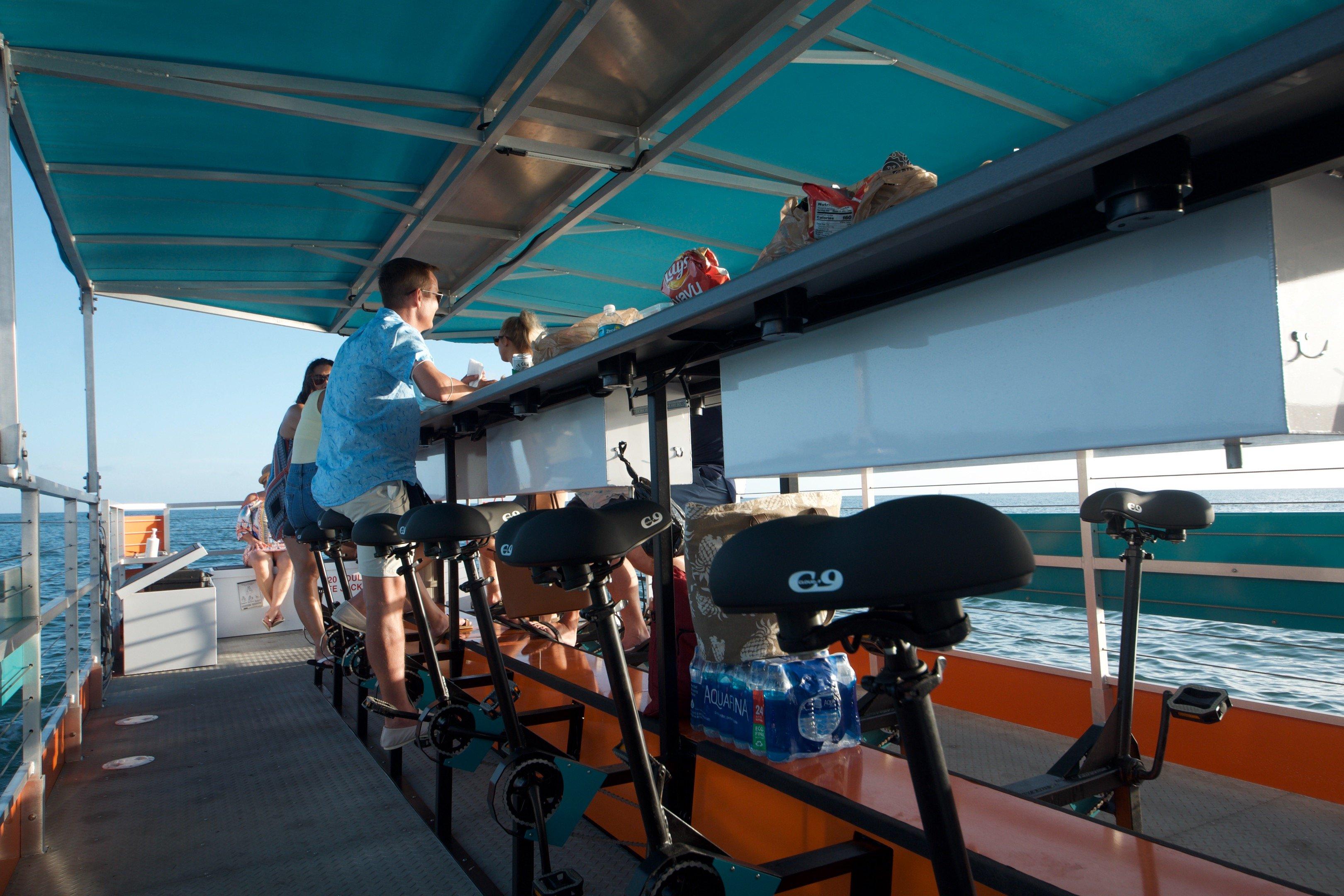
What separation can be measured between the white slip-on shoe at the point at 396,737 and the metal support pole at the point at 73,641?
1499mm

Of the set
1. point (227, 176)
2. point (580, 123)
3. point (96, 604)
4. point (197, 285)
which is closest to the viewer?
point (580, 123)

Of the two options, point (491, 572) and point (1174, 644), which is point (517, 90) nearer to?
point (491, 572)

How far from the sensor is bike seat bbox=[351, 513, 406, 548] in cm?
219

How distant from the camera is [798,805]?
153 cm

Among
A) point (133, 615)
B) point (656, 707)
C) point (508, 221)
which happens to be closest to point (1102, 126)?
point (656, 707)

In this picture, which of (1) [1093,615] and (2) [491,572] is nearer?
(1) [1093,615]

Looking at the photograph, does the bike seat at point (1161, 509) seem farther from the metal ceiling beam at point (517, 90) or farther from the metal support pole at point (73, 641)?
the metal support pole at point (73, 641)

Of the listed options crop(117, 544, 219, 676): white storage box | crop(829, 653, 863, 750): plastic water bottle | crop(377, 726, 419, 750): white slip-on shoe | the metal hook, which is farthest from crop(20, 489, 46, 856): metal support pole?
the metal hook

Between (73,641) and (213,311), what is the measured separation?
113 inches

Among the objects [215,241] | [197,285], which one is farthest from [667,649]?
[197,285]

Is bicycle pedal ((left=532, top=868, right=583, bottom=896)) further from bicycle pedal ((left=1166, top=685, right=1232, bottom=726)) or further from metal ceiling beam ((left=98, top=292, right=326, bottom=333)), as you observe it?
metal ceiling beam ((left=98, top=292, right=326, bottom=333))

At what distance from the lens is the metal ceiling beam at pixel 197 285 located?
4.69 meters

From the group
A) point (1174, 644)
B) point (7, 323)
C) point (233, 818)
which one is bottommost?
point (1174, 644)

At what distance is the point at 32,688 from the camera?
2.51 m
